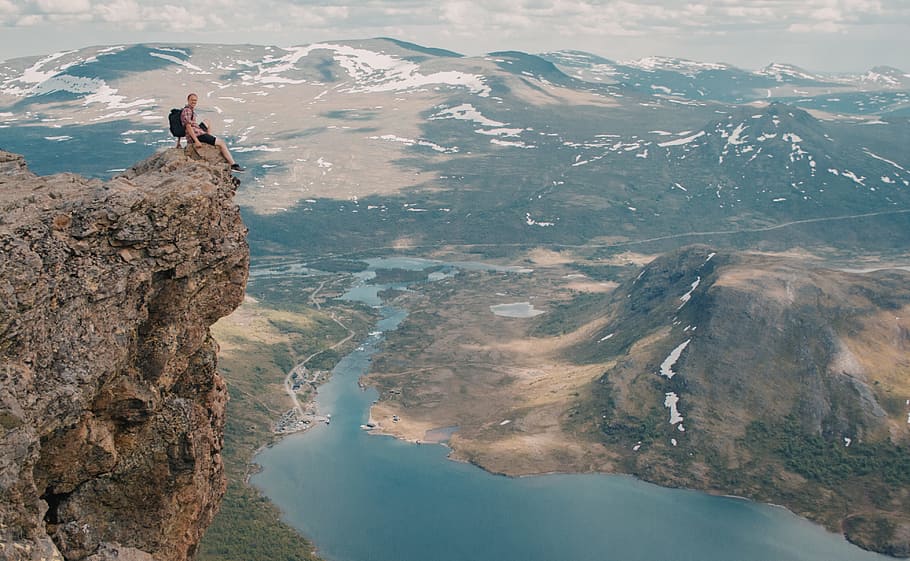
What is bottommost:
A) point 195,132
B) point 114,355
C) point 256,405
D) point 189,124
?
point 256,405

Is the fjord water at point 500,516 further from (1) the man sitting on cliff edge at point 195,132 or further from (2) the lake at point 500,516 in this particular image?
(1) the man sitting on cliff edge at point 195,132

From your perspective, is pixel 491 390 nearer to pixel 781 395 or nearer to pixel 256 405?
pixel 256 405

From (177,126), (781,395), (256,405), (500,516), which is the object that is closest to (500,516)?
(500,516)

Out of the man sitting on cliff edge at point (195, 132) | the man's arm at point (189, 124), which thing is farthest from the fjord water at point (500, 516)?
the man's arm at point (189, 124)

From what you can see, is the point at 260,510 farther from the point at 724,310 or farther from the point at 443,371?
the point at 724,310

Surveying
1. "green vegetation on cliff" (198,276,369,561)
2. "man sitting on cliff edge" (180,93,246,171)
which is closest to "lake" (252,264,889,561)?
"green vegetation on cliff" (198,276,369,561)

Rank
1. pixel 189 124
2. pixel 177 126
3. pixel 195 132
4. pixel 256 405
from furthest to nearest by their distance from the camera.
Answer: pixel 256 405 < pixel 177 126 < pixel 195 132 < pixel 189 124

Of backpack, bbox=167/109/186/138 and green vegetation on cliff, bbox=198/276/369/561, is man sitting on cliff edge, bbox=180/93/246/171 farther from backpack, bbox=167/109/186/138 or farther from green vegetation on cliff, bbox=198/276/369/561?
green vegetation on cliff, bbox=198/276/369/561
